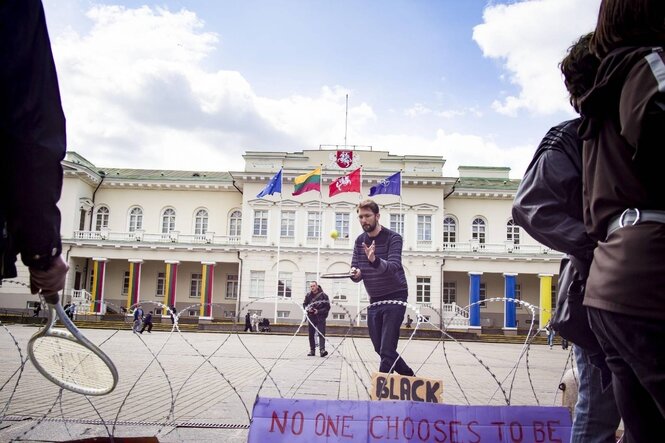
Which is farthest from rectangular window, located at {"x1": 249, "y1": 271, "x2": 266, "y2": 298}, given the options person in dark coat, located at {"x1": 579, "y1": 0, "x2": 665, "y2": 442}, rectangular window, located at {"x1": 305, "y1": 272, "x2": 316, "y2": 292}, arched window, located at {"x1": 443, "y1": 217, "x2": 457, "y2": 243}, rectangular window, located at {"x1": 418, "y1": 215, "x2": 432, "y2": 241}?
person in dark coat, located at {"x1": 579, "y1": 0, "x2": 665, "y2": 442}

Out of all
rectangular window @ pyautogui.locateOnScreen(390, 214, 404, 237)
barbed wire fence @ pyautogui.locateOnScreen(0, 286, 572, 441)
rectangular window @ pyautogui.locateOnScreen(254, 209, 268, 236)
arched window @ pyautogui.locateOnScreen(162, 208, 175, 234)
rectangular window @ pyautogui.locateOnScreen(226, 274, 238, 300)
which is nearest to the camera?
barbed wire fence @ pyautogui.locateOnScreen(0, 286, 572, 441)

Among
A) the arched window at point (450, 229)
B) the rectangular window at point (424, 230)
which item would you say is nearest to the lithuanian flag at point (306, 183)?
the rectangular window at point (424, 230)

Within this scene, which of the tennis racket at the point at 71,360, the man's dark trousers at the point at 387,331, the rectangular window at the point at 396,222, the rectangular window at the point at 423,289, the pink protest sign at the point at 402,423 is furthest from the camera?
the rectangular window at the point at 396,222

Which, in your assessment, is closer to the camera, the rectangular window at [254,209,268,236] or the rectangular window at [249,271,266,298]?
the rectangular window at [249,271,266,298]

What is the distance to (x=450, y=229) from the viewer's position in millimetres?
46000

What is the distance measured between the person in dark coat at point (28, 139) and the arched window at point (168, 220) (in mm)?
47149

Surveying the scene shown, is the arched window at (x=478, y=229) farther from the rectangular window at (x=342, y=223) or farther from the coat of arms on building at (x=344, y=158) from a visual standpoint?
the coat of arms on building at (x=344, y=158)

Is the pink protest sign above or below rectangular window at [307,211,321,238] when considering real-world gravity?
below

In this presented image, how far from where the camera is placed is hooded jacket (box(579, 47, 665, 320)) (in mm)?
1802

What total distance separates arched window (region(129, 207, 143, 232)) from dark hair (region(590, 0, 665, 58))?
4889cm

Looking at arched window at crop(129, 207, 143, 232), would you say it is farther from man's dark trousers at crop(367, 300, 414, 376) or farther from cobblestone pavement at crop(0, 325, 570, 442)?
man's dark trousers at crop(367, 300, 414, 376)

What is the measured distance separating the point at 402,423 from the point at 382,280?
3.20m

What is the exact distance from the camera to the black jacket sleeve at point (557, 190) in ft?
9.20

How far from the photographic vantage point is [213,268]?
43875 mm
